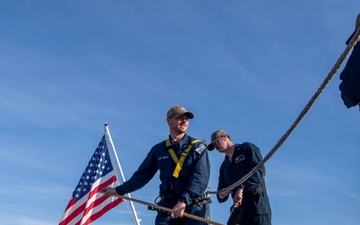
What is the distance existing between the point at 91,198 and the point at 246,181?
6.59m

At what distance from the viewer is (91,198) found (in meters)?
13.7

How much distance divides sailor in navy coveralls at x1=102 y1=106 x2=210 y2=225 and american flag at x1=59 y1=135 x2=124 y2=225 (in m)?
5.65

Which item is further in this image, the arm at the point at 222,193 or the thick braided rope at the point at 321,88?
the arm at the point at 222,193

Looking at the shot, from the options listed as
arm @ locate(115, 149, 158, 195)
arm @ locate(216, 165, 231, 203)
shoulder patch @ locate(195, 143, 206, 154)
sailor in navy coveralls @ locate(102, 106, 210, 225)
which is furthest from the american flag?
shoulder patch @ locate(195, 143, 206, 154)

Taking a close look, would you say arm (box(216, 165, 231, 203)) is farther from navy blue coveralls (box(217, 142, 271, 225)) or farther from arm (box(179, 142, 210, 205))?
arm (box(179, 142, 210, 205))

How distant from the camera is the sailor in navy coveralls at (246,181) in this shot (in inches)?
326

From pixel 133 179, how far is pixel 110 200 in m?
5.30

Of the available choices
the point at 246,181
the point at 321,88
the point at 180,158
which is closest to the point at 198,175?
the point at 180,158

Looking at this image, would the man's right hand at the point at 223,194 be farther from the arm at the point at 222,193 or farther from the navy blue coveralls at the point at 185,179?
the navy blue coveralls at the point at 185,179

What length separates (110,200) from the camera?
13.7 metres

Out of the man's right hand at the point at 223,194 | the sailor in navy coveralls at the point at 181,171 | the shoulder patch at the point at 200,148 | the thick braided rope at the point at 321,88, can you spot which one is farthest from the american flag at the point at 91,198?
the thick braided rope at the point at 321,88

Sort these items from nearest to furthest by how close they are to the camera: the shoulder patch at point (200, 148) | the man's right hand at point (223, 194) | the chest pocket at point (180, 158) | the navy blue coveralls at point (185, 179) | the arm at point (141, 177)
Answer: the navy blue coveralls at point (185, 179)
the chest pocket at point (180, 158)
the shoulder patch at point (200, 148)
the arm at point (141, 177)
the man's right hand at point (223, 194)

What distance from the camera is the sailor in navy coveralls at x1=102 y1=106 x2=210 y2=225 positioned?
753 cm

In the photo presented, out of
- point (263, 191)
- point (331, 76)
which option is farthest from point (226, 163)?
point (331, 76)
